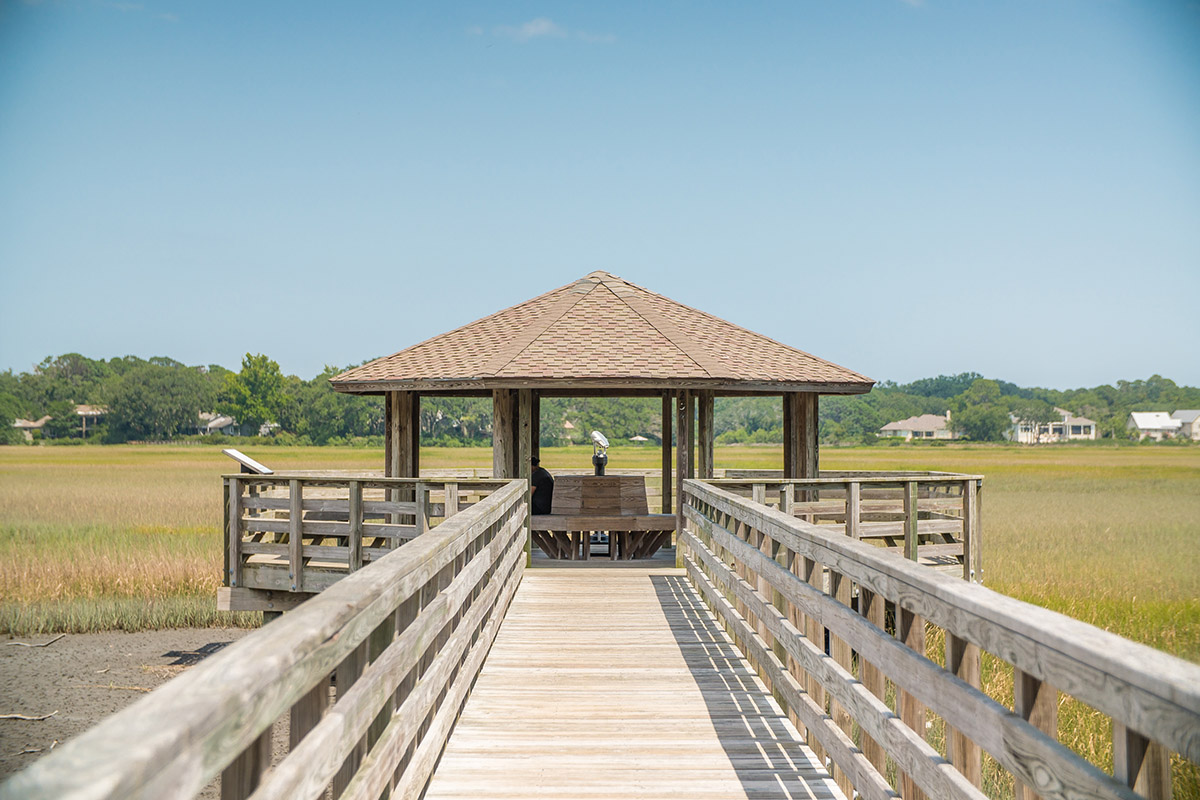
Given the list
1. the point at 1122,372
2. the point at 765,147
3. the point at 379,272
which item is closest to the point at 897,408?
the point at 1122,372

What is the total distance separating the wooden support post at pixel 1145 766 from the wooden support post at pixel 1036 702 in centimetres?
39

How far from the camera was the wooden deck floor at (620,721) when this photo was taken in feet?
12.7

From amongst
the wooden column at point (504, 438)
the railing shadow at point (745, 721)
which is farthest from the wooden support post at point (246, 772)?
the wooden column at point (504, 438)

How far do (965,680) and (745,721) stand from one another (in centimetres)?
249

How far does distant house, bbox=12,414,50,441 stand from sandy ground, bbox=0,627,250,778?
302 feet

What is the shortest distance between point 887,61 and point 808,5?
243 centimetres

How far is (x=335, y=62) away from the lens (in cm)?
2847

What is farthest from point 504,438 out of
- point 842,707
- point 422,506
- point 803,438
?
point 842,707

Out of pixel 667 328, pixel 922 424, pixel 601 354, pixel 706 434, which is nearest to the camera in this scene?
pixel 601 354

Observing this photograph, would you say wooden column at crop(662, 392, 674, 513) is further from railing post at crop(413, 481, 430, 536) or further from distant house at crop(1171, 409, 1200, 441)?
distant house at crop(1171, 409, 1200, 441)

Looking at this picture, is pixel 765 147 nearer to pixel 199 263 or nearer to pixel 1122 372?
pixel 199 263

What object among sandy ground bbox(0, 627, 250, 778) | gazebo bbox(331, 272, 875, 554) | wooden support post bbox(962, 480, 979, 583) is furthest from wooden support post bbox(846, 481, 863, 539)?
sandy ground bbox(0, 627, 250, 778)

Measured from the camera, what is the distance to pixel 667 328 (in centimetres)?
1363

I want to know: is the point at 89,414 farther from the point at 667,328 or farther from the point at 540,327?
the point at 667,328
